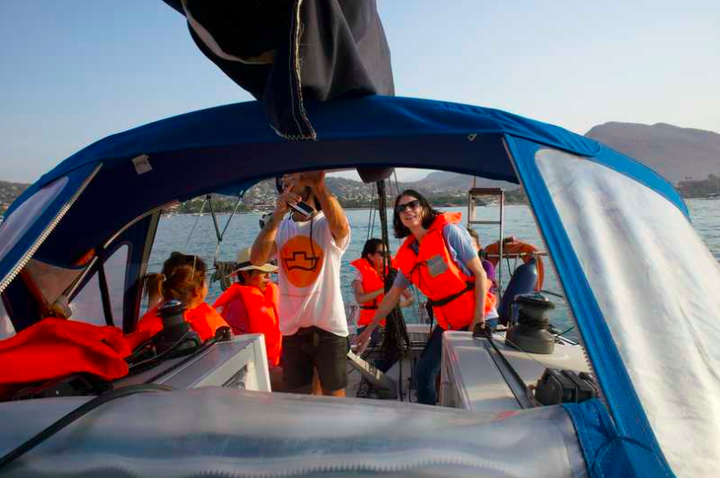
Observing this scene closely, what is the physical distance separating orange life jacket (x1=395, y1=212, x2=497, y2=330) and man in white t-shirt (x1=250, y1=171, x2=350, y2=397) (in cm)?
63

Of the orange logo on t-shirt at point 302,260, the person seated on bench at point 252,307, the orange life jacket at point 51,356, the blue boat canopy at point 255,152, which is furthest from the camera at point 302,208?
the orange life jacket at point 51,356

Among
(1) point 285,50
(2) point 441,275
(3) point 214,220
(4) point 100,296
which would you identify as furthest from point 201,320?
(1) point 285,50

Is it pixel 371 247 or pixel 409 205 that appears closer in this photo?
pixel 409 205

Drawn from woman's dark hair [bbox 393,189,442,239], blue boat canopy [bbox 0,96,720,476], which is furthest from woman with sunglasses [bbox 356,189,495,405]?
blue boat canopy [bbox 0,96,720,476]

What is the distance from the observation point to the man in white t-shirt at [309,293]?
8.45 ft

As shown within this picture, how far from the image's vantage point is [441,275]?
2.81 metres

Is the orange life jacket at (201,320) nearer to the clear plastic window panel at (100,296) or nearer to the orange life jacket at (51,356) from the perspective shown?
the clear plastic window panel at (100,296)

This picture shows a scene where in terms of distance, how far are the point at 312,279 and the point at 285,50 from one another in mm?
1597

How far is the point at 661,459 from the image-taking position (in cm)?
78

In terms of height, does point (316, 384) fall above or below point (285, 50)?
below

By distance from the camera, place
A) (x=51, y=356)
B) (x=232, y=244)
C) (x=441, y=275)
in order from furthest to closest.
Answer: (x=232, y=244)
(x=441, y=275)
(x=51, y=356)

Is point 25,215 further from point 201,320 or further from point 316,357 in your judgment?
point 316,357

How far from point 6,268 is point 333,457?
115 cm

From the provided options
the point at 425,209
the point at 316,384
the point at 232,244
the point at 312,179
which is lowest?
the point at 232,244
